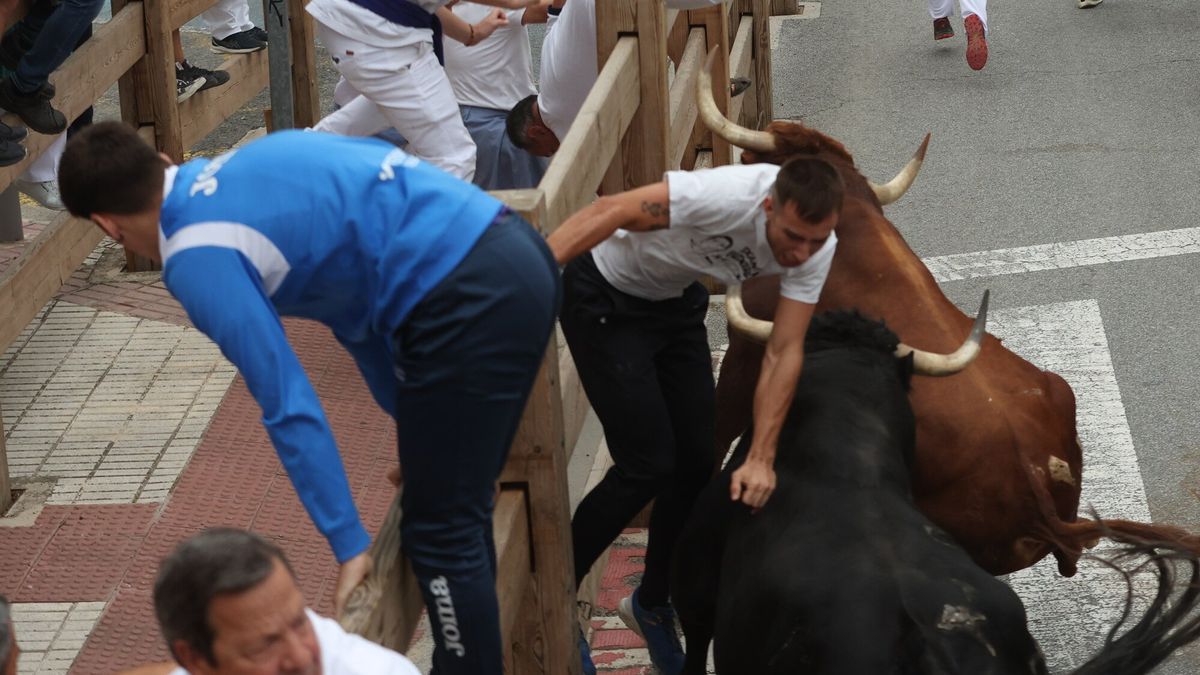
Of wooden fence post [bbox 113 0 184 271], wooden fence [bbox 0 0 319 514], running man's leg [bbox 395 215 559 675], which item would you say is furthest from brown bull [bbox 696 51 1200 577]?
wooden fence post [bbox 113 0 184 271]

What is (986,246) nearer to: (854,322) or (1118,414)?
(1118,414)

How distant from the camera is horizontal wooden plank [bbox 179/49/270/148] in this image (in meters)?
8.59

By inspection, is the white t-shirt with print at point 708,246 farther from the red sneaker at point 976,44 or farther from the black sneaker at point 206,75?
the red sneaker at point 976,44

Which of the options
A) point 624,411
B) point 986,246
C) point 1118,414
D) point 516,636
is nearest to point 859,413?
point 624,411

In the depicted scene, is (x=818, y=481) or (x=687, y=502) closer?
(x=818, y=481)

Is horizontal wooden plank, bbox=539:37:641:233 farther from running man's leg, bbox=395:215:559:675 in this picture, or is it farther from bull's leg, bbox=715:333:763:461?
bull's leg, bbox=715:333:763:461

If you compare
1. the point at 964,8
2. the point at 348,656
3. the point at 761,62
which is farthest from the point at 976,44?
the point at 348,656

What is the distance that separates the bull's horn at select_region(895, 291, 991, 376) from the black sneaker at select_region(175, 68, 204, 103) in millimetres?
5064

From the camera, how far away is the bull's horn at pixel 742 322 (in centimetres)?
467

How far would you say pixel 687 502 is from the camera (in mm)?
4883

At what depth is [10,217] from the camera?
8.34 meters

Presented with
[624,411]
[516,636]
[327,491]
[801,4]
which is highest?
[327,491]

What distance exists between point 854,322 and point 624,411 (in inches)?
28.9

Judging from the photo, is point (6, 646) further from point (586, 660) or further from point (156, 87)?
point (156, 87)
